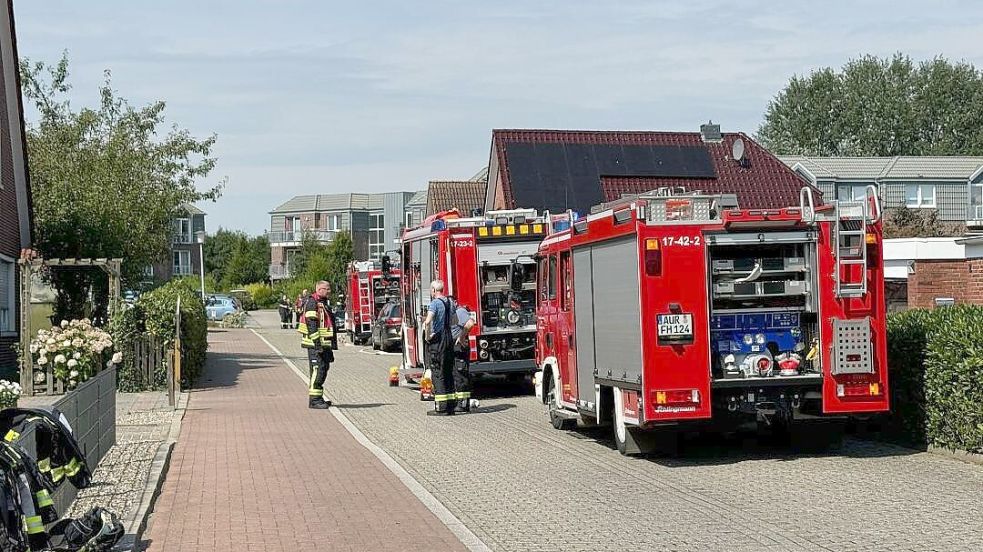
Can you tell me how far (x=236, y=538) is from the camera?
9320mm

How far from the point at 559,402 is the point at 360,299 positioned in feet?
93.5

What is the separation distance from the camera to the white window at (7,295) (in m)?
24.2

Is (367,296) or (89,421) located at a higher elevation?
(367,296)

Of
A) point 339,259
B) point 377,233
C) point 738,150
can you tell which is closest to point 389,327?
point 738,150

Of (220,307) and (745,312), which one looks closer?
(745,312)

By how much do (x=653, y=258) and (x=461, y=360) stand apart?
23.1 feet

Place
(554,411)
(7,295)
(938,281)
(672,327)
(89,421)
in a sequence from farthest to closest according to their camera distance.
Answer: (7,295) < (938,281) < (554,411) < (672,327) < (89,421)

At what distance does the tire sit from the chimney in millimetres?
34121

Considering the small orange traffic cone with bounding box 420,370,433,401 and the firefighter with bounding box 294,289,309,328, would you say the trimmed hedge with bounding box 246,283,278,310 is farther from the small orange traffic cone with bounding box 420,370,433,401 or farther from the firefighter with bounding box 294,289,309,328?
the small orange traffic cone with bounding box 420,370,433,401

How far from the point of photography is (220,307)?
63062mm

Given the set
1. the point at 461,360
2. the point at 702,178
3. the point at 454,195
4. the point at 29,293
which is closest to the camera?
the point at 461,360

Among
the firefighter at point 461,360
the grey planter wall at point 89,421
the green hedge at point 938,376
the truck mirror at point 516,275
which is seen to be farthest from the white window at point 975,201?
the grey planter wall at point 89,421

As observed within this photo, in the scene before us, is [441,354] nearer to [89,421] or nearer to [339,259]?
[89,421]

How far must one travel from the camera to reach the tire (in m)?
16.0
